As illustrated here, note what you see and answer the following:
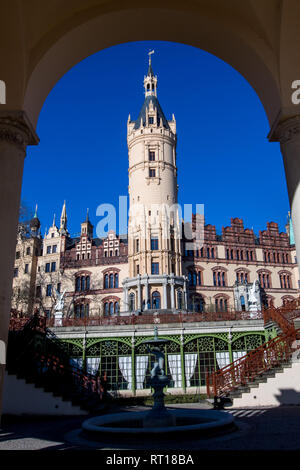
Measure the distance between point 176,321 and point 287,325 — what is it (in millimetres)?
6683

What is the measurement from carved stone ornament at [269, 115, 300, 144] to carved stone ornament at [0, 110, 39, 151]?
4.13 meters

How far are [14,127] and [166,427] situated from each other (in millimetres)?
6231

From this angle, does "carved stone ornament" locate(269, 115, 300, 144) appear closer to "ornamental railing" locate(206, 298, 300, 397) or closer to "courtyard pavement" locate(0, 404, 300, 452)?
"courtyard pavement" locate(0, 404, 300, 452)

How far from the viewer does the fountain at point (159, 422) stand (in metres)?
7.10

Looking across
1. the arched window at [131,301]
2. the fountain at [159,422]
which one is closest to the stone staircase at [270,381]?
the fountain at [159,422]

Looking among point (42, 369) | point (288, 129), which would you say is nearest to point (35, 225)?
point (42, 369)

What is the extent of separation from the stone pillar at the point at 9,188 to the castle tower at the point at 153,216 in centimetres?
3406

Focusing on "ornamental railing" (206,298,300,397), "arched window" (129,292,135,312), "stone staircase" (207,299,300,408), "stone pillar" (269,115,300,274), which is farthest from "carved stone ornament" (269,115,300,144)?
"arched window" (129,292,135,312)

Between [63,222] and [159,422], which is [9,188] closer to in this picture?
[159,422]

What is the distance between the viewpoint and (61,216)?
186ft

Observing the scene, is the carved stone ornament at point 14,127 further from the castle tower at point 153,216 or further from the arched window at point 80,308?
the arched window at point 80,308

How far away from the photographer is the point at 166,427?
757 centimetres
